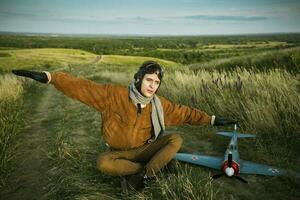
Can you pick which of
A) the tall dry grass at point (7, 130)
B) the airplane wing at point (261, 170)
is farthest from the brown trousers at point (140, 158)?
the tall dry grass at point (7, 130)

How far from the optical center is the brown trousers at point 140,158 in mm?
3254

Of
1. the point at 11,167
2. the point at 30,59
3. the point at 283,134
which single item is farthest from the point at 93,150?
the point at 30,59

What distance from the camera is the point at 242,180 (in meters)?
3.41

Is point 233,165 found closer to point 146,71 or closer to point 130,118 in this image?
point 130,118

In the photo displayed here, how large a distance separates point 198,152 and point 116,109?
175 cm

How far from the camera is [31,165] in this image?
4.14 meters

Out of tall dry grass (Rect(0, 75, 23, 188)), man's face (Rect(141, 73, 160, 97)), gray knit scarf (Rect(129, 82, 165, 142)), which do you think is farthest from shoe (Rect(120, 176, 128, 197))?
tall dry grass (Rect(0, 75, 23, 188))

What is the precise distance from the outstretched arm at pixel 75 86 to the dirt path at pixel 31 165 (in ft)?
3.55

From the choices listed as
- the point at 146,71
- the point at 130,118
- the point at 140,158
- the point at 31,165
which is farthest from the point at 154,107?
the point at 31,165

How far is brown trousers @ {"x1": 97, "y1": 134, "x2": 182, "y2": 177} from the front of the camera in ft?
10.7

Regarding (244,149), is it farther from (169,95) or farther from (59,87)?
(169,95)

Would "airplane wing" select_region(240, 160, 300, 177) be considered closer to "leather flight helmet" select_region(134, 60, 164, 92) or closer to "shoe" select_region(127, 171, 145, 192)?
"shoe" select_region(127, 171, 145, 192)

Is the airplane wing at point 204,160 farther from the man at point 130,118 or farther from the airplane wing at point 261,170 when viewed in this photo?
the man at point 130,118

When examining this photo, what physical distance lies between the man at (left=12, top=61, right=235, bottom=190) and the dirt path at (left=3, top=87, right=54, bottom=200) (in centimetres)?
79
